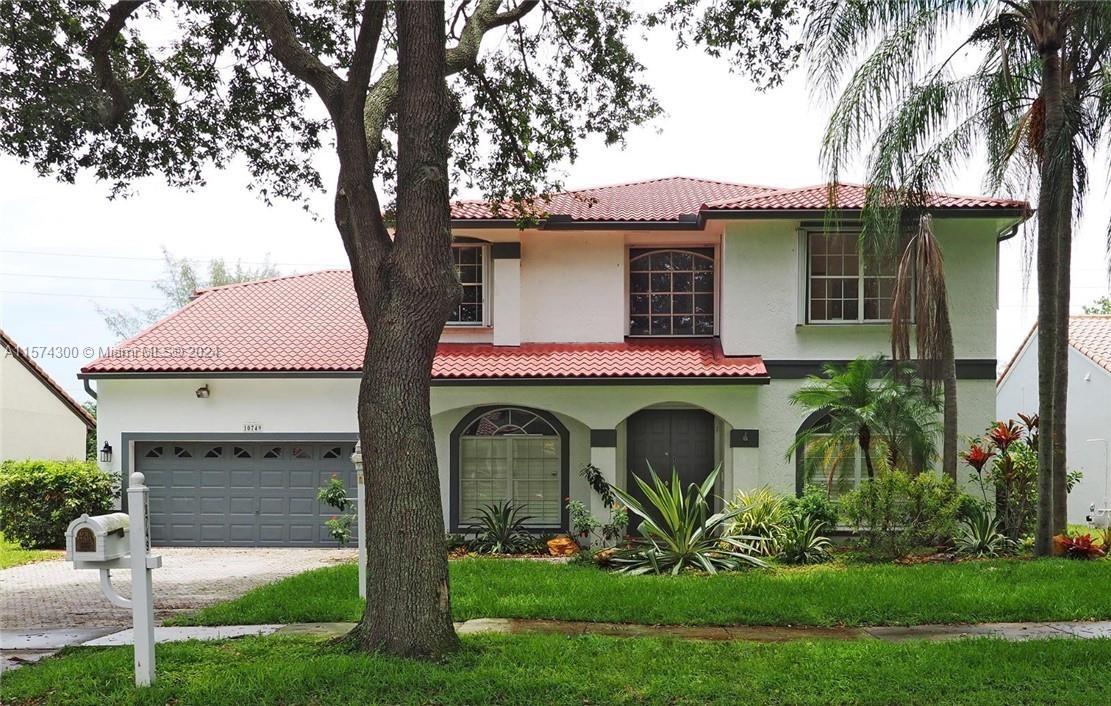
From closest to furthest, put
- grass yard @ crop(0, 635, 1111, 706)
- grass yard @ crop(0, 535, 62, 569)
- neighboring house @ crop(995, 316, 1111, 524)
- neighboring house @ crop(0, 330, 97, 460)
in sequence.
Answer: grass yard @ crop(0, 635, 1111, 706) < grass yard @ crop(0, 535, 62, 569) < neighboring house @ crop(995, 316, 1111, 524) < neighboring house @ crop(0, 330, 97, 460)

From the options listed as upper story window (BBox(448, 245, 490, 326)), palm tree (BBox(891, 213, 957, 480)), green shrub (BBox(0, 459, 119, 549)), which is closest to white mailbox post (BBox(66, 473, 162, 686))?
upper story window (BBox(448, 245, 490, 326))

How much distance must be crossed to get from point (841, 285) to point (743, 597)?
7980mm

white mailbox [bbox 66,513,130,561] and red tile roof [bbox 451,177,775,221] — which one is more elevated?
red tile roof [bbox 451,177,775,221]

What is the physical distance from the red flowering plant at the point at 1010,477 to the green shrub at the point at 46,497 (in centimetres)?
1532

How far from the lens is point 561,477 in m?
17.0

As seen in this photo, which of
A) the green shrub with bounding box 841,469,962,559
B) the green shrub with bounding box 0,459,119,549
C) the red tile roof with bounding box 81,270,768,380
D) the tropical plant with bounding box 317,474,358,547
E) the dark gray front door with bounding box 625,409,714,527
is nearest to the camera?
the green shrub with bounding box 841,469,962,559

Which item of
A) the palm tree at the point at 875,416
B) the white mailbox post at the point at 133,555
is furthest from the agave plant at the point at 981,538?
the white mailbox post at the point at 133,555

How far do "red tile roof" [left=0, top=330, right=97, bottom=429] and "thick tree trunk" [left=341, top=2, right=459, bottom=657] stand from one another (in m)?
19.7

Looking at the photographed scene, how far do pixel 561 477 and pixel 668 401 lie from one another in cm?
243

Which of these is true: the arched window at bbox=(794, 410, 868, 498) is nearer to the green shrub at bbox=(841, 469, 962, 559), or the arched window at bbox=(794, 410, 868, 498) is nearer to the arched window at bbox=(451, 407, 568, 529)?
the green shrub at bbox=(841, 469, 962, 559)

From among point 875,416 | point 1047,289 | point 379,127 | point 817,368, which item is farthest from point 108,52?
point 1047,289

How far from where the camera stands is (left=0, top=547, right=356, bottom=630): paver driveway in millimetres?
10633

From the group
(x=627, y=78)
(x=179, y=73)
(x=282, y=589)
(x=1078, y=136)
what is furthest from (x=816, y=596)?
(x=179, y=73)

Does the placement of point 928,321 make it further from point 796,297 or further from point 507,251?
point 507,251
